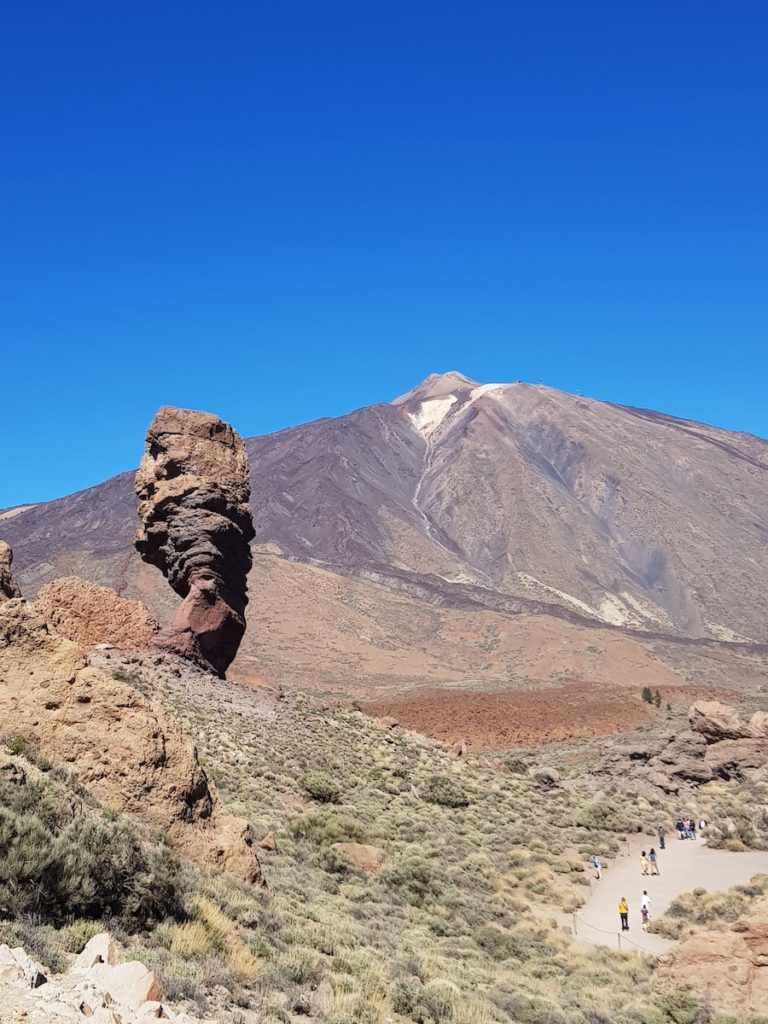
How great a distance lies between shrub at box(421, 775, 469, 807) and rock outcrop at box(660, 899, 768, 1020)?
12.6m

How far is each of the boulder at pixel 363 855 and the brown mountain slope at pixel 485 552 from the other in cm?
4933

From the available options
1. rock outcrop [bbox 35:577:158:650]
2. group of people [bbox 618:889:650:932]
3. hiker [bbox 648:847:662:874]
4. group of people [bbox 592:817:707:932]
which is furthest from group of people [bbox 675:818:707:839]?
rock outcrop [bbox 35:577:158:650]

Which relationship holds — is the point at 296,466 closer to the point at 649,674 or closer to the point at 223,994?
the point at 649,674

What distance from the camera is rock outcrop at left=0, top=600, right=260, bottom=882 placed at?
32.2 feet

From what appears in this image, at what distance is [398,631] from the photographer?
87250 mm

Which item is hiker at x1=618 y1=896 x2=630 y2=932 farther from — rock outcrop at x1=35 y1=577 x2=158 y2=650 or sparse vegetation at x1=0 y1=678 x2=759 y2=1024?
rock outcrop at x1=35 y1=577 x2=158 y2=650

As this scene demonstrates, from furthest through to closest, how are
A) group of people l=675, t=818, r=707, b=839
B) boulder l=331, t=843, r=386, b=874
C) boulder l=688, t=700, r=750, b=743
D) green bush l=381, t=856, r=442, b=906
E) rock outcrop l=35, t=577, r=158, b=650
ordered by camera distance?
boulder l=688, t=700, r=750, b=743
rock outcrop l=35, t=577, r=158, b=650
group of people l=675, t=818, r=707, b=839
boulder l=331, t=843, r=386, b=874
green bush l=381, t=856, r=442, b=906

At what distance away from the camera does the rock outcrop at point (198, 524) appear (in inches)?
1083

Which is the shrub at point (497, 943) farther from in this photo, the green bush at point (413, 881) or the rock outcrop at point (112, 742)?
the rock outcrop at point (112, 742)

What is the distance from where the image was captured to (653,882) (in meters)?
19.8

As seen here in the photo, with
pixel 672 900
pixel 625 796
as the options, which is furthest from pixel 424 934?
pixel 625 796

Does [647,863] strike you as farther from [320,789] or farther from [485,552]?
[485,552]

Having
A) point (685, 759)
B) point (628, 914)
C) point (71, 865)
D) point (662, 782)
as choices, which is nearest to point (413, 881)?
point (628, 914)

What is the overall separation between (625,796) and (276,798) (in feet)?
51.3
